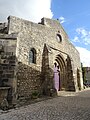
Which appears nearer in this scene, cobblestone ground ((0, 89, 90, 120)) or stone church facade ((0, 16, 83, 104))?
cobblestone ground ((0, 89, 90, 120))

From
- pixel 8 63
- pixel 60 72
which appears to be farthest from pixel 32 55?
pixel 60 72

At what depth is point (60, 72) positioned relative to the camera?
14.0 meters

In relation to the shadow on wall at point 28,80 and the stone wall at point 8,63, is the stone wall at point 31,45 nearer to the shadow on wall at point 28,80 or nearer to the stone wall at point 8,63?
the shadow on wall at point 28,80

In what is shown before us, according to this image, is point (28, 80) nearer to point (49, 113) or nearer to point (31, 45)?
point (31, 45)

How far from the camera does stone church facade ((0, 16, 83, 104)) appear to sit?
6125mm

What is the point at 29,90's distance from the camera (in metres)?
9.35

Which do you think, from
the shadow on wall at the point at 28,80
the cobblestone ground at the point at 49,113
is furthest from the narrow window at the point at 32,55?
the cobblestone ground at the point at 49,113

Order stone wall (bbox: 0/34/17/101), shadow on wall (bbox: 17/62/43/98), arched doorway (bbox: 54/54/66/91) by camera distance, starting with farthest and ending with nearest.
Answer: arched doorway (bbox: 54/54/66/91) → shadow on wall (bbox: 17/62/43/98) → stone wall (bbox: 0/34/17/101)

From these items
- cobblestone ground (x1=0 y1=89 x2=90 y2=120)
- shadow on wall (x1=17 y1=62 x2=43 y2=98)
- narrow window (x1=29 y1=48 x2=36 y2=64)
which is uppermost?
narrow window (x1=29 y1=48 x2=36 y2=64)

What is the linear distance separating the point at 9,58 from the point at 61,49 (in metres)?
8.13

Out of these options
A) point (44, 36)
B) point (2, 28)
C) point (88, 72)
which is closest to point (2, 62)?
point (2, 28)

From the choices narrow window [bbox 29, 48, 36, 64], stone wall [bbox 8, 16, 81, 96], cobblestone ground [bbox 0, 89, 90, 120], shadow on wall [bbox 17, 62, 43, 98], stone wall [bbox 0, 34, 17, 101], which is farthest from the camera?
narrow window [bbox 29, 48, 36, 64]

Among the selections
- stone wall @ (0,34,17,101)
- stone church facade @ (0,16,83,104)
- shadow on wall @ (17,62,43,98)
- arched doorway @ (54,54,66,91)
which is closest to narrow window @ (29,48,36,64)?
stone church facade @ (0,16,83,104)

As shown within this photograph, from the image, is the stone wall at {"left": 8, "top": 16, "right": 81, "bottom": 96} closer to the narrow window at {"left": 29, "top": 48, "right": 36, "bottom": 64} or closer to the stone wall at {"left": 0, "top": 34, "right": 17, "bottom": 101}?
the narrow window at {"left": 29, "top": 48, "right": 36, "bottom": 64}
